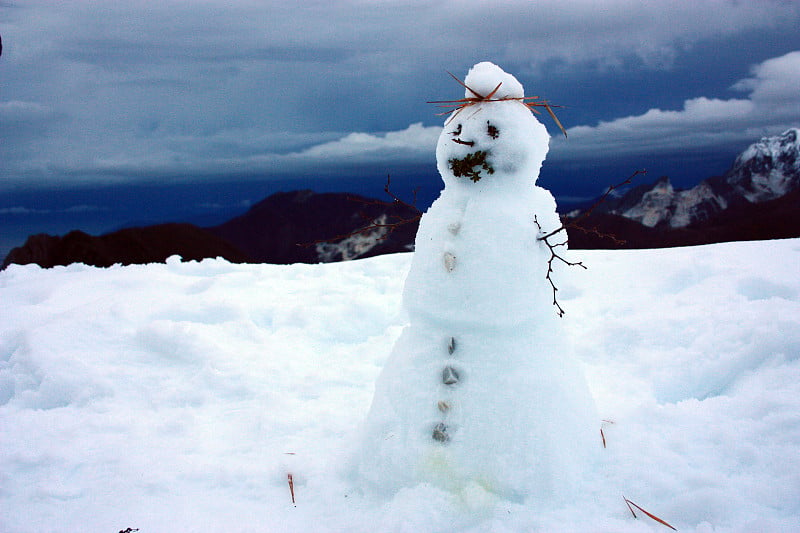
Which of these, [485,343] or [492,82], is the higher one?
[492,82]

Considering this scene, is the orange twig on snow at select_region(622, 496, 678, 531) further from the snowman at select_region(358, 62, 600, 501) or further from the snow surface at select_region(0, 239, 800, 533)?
the snowman at select_region(358, 62, 600, 501)

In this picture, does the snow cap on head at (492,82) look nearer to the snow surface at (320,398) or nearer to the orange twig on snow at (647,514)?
the snow surface at (320,398)

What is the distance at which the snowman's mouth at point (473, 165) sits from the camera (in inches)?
112

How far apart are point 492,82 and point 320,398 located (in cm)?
266

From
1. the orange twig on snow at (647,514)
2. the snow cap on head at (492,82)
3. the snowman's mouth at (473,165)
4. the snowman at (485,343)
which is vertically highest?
the snow cap on head at (492,82)

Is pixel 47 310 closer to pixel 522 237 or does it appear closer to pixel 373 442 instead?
pixel 373 442

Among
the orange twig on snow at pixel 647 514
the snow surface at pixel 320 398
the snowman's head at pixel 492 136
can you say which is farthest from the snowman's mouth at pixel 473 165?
the orange twig on snow at pixel 647 514

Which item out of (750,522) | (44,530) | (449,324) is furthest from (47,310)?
(750,522)

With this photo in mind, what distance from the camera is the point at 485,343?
284 cm

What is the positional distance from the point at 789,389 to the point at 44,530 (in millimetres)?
4400

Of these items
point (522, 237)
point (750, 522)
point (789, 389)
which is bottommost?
point (750, 522)

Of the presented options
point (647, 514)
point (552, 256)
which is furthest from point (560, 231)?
point (647, 514)

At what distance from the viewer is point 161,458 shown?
3.39 m

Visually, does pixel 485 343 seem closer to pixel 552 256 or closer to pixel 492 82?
pixel 552 256
